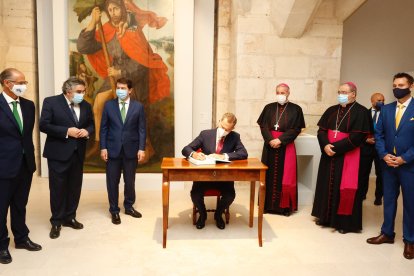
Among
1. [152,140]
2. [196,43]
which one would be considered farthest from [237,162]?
[196,43]

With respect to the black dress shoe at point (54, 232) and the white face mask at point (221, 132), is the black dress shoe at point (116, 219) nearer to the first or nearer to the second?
the black dress shoe at point (54, 232)

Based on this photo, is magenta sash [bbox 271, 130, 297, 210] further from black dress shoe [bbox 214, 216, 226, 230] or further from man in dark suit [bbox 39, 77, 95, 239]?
man in dark suit [bbox 39, 77, 95, 239]

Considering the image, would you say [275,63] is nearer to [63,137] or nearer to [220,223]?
[220,223]

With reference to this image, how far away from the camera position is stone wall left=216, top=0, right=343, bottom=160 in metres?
5.71

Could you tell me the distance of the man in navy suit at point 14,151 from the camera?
3080 millimetres

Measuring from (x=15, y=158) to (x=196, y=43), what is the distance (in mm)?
3909

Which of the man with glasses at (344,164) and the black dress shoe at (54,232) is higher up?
the man with glasses at (344,164)

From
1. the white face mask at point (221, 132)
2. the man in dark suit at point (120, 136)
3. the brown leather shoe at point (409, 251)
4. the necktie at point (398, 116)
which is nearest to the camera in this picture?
the brown leather shoe at point (409, 251)

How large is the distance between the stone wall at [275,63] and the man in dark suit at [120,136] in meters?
2.09

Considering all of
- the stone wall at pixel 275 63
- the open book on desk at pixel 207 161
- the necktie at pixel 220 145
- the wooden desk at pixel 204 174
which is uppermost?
the stone wall at pixel 275 63

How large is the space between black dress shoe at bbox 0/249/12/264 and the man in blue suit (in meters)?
3.68

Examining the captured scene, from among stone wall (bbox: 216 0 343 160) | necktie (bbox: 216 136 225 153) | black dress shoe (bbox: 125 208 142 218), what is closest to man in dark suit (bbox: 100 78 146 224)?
black dress shoe (bbox: 125 208 142 218)

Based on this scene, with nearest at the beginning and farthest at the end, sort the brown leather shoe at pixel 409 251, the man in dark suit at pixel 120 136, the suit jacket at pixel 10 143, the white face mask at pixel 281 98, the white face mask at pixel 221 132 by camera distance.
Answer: the suit jacket at pixel 10 143 → the brown leather shoe at pixel 409 251 → the white face mask at pixel 221 132 → the man in dark suit at pixel 120 136 → the white face mask at pixel 281 98

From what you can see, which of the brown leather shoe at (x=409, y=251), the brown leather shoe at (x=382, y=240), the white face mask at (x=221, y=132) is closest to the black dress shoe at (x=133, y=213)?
the white face mask at (x=221, y=132)
